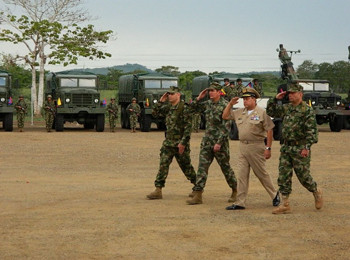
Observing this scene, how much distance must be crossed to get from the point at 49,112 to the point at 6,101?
1559 millimetres

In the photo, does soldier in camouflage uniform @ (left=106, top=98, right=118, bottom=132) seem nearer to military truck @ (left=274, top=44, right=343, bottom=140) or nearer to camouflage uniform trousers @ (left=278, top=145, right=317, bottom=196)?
military truck @ (left=274, top=44, right=343, bottom=140)

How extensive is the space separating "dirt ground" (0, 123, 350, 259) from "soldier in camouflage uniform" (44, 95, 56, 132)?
43.3ft

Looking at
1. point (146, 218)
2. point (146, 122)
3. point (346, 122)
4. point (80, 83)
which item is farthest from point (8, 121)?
point (146, 218)

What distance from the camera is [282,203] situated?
9898 millimetres

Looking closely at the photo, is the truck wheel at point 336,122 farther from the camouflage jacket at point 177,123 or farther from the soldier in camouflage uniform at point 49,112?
the camouflage jacket at point 177,123

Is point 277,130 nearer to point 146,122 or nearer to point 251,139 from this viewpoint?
point 146,122

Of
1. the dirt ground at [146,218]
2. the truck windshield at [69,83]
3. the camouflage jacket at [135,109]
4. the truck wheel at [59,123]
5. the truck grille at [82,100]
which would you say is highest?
the truck windshield at [69,83]

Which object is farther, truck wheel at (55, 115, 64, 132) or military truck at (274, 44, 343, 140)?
military truck at (274, 44, 343, 140)

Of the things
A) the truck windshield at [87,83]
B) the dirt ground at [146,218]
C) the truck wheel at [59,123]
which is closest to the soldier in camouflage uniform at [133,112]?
the truck windshield at [87,83]

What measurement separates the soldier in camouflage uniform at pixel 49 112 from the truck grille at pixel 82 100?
0.81 metres

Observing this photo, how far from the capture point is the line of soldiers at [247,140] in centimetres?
985

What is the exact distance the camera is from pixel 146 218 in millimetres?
9461

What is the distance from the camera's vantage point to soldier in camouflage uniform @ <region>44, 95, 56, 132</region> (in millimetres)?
29766

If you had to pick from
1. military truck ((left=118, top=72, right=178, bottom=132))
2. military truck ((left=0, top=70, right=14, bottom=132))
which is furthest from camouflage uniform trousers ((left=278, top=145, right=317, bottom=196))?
military truck ((left=0, top=70, right=14, bottom=132))
